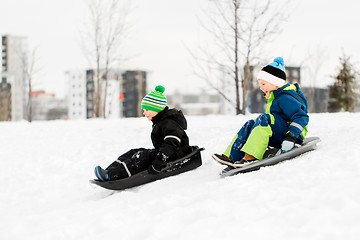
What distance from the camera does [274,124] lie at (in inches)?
137

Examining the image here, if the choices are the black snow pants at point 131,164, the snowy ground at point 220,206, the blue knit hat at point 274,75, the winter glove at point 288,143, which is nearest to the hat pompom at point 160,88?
the black snow pants at point 131,164

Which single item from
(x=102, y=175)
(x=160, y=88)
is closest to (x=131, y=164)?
(x=102, y=175)

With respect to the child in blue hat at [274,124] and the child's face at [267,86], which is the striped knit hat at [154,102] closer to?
the child in blue hat at [274,124]

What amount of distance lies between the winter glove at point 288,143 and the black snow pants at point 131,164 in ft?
4.73

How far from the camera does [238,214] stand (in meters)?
2.30

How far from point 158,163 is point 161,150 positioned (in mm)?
141

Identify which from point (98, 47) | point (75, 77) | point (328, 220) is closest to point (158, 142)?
point (328, 220)

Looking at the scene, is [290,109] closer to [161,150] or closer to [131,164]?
[161,150]

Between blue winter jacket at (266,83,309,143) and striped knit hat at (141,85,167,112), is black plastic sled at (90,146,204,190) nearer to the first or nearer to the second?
striped knit hat at (141,85,167,112)

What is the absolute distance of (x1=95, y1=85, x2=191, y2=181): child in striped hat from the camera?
3.86 meters

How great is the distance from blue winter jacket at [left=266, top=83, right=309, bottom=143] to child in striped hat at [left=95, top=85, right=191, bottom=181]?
1.05 m

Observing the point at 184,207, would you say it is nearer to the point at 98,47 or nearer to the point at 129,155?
the point at 129,155

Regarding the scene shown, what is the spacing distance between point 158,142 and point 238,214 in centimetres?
195

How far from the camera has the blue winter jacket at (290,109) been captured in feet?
11.0
